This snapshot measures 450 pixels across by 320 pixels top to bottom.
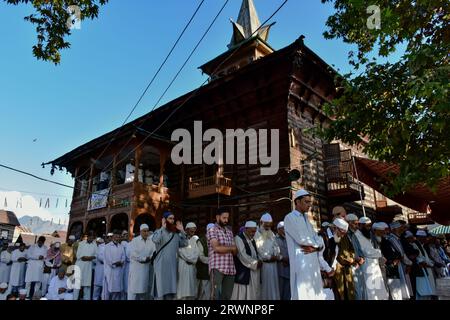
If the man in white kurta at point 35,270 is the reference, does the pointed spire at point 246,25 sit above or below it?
above

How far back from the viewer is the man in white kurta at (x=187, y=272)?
22.3 ft

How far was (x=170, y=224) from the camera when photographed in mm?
6887

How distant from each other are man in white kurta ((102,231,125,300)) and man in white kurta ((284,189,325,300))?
6051mm

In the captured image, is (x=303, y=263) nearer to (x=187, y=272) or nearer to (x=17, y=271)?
(x=187, y=272)

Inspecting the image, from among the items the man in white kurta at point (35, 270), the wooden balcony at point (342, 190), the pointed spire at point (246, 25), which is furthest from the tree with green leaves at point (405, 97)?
the pointed spire at point (246, 25)

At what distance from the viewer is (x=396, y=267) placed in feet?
21.6

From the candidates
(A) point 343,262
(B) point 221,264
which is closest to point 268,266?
(B) point 221,264

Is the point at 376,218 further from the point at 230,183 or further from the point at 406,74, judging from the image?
the point at 406,74

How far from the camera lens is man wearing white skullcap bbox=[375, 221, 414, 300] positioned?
651 cm

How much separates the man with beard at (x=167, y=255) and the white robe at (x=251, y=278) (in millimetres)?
1633

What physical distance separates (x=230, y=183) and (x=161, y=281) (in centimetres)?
781

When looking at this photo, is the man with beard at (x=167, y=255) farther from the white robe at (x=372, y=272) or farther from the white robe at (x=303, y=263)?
the white robe at (x=372, y=272)

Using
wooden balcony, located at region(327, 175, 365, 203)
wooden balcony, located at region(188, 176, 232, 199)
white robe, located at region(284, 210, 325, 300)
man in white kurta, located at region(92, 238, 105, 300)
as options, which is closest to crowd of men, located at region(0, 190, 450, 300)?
white robe, located at region(284, 210, 325, 300)

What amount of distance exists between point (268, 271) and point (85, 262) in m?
6.41
